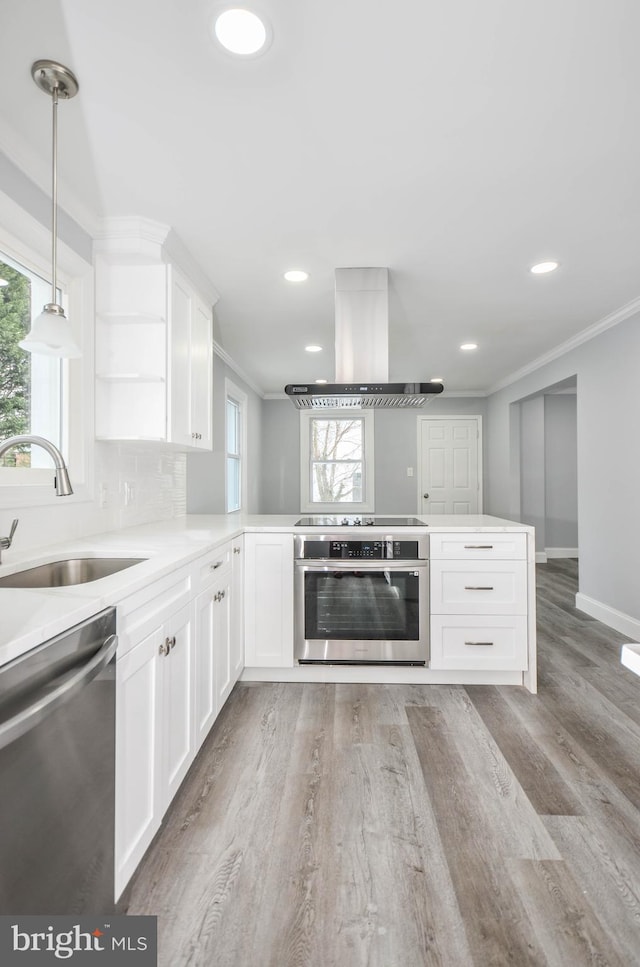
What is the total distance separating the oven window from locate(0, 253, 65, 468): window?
4.95 feet

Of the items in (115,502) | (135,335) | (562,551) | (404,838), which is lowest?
(404,838)

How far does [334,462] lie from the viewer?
6832 millimetres

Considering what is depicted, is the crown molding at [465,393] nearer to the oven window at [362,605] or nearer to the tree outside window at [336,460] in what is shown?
the tree outside window at [336,460]

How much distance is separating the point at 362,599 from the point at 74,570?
154 cm

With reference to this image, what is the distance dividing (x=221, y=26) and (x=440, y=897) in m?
2.44

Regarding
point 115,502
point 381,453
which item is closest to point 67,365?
point 115,502

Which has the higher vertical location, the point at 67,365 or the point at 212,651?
the point at 67,365

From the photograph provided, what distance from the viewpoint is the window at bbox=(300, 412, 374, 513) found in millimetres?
6773

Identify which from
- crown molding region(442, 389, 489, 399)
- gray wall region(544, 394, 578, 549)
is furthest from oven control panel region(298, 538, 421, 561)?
gray wall region(544, 394, 578, 549)

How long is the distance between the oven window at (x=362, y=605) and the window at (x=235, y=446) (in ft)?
7.69

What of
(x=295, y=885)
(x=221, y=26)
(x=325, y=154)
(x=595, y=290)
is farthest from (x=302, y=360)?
(x=295, y=885)

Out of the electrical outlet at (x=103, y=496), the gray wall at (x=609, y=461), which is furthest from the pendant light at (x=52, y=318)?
the gray wall at (x=609, y=461)

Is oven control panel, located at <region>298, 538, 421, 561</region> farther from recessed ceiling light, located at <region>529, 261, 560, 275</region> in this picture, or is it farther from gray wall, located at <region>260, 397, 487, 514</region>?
gray wall, located at <region>260, 397, 487, 514</region>

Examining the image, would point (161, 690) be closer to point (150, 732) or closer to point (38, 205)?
point (150, 732)
